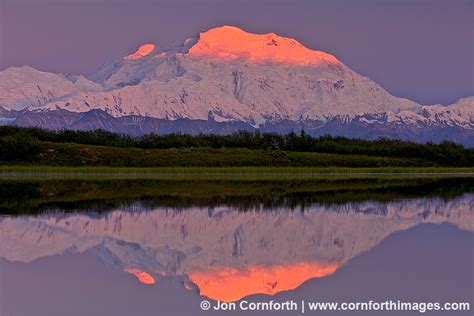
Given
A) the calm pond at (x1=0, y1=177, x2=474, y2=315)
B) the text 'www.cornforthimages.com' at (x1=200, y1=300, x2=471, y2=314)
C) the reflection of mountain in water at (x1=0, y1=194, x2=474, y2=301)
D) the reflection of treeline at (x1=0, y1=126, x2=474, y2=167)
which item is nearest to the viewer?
the text 'www.cornforthimages.com' at (x1=200, y1=300, x2=471, y2=314)

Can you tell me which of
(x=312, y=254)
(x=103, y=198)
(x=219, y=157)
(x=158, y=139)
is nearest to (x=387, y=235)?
(x=312, y=254)

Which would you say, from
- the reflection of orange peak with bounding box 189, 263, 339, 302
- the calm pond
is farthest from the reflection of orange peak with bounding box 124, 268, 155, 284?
the reflection of orange peak with bounding box 189, 263, 339, 302

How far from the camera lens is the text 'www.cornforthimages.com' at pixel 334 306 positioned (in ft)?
58.5

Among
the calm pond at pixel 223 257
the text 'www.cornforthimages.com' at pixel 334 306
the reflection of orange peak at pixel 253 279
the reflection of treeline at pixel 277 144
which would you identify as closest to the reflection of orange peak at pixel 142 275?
the calm pond at pixel 223 257

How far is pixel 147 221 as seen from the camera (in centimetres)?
3169

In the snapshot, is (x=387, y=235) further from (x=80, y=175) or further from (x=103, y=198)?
(x=80, y=175)

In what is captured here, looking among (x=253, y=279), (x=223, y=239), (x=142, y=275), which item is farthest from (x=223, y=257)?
(x=223, y=239)

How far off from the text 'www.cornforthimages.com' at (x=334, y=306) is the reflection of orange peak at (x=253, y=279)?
1.58 ft

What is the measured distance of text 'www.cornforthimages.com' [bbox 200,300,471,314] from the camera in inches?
703

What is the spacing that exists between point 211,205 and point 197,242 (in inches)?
552

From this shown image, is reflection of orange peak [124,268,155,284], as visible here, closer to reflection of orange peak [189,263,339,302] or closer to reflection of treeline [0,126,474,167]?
reflection of orange peak [189,263,339,302]

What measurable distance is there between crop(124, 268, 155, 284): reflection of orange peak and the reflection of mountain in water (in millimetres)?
48

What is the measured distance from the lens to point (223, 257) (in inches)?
908

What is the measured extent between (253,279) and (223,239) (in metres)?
6.71
